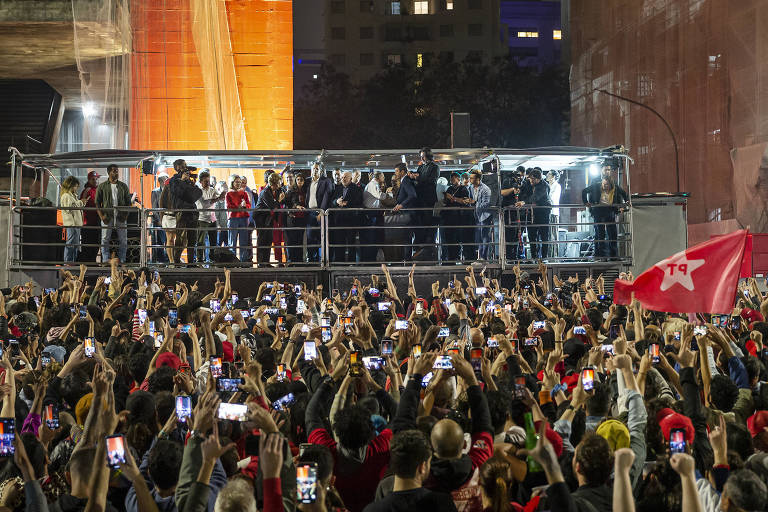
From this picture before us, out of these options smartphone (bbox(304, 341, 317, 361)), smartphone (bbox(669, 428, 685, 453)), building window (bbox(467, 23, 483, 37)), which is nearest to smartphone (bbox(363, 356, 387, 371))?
smartphone (bbox(304, 341, 317, 361))

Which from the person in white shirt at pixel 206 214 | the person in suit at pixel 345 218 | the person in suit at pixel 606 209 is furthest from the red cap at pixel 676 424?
the person in white shirt at pixel 206 214

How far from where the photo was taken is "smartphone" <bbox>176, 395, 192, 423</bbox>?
210 inches

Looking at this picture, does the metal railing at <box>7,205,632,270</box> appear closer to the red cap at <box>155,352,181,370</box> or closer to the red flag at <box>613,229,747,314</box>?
the red flag at <box>613,229,747,314</box>

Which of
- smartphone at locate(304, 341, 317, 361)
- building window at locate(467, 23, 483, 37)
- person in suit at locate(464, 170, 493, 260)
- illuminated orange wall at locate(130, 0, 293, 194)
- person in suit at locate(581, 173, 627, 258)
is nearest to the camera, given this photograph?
smartphone at locate(304, 341, 317, 361)

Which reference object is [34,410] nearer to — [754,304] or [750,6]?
[754,304]

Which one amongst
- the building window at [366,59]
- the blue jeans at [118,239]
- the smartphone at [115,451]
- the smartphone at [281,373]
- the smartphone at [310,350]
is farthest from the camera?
the building window at [366,59]

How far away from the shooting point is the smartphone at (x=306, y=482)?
3.66m

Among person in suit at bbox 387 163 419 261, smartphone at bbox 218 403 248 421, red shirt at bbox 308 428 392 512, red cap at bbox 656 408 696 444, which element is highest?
person in suit at bbox 387 163 419 261

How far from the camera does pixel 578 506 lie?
159 inches

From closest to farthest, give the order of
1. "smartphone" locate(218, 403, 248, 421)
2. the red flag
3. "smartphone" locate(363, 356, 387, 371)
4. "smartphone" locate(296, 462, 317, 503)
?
A: "smartphone" locate(296, 462, 317, 503)
"smartphone" locate(218, 403, 248, 421)
"smartphone" locate(363, 356, 387, 371)
the red flag

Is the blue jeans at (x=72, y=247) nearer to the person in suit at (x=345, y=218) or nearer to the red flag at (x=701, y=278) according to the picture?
the person in suit at (x=345, y=218)

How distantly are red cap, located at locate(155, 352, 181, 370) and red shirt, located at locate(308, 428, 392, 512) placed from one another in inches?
87.3

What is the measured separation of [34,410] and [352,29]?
89215 millimetres

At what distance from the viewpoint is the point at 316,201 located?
17.2 metres
